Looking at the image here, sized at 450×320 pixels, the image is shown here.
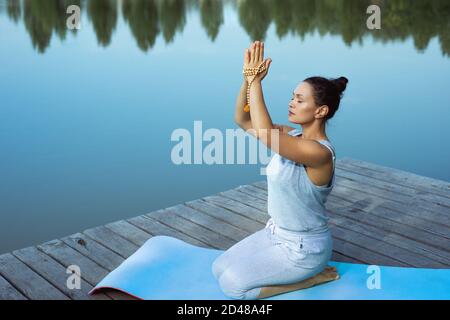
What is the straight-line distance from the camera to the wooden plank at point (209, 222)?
3463 mm

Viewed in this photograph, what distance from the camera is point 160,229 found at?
3.53 meters

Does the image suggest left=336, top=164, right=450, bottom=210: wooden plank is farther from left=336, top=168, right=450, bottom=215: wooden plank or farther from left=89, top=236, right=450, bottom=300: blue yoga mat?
left=89, top=236, right=450, bottom=300: blue yoga mat

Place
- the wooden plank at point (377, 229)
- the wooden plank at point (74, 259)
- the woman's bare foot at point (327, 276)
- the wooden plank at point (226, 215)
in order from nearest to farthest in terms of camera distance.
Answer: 1. the woman's bare foot at point (327, 276)
2. the wooden plank at point (74, 259)
3. the wooden plank at point (377, 229)
4. the wooden plank at point (226, 215)

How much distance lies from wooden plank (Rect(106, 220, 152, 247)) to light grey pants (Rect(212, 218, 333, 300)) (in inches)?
36.6

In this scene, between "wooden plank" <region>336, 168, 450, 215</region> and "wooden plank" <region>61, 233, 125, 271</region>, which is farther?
"wooden plank" <region>336, 168, 450, 215</region>

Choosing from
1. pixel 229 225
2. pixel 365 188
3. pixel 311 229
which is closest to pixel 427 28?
pixel 365 188

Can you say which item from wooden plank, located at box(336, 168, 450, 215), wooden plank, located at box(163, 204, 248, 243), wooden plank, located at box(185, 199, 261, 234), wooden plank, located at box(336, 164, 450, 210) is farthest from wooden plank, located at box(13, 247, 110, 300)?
wooden plank, located at box(336, 164, 450, 210)

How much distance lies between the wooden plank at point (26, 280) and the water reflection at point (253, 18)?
970 centimetres

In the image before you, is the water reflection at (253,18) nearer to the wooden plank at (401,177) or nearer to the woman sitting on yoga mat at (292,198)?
the wooden plank at (401,177)

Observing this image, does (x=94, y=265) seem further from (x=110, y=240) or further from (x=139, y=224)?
(x=139, y=224)

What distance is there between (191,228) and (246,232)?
0.32m

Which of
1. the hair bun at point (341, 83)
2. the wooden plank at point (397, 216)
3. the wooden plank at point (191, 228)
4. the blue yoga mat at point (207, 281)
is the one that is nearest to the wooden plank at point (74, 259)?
the blue yoga mat at point (207, 281)

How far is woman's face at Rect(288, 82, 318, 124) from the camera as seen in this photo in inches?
92.9

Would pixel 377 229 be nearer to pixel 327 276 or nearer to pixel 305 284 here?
pixel 327 276
